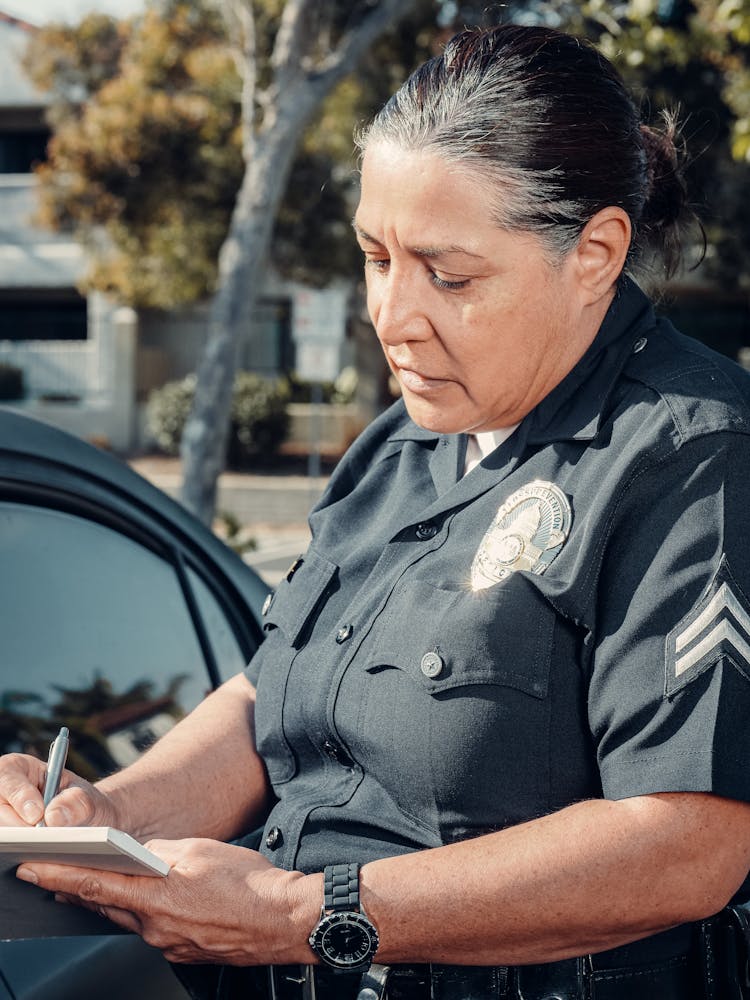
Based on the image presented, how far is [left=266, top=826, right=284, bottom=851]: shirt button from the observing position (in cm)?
161

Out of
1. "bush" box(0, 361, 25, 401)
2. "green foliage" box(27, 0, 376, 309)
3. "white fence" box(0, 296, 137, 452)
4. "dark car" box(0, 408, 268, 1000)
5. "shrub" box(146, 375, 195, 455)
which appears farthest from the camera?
"white fence" box(0, 296, 137, 452)

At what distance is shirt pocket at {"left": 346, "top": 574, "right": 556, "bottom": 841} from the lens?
53.6 inches

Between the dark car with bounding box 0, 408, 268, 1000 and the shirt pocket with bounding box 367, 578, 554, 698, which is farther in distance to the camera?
the dark car with bounding box 0, 408, 268, 1000

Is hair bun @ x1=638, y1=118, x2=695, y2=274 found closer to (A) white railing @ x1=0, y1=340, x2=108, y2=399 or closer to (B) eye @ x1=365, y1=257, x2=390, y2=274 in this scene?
(B) eye @ x1=365, y1=257, x2=390, y2=274

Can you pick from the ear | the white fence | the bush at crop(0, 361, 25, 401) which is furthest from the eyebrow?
the bush at crop(0, 361, 25, 401)

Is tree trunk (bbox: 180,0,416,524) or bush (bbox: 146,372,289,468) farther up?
tree trunk (bbox: 180,0,416,524)

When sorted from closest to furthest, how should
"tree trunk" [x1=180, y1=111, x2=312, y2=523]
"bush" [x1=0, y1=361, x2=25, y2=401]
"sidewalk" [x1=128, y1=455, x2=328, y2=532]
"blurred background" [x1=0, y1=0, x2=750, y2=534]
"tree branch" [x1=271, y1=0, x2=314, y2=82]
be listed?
"tree branch" [x1=271, y1=0, x2=314, y2=82], "tree trunk" [x1=180, y1=111, x2=312, y2=523], "blurred background" [x1=0, y1=0, x2=750, y2=534], "sidewalk" [x1=128, y1=455, x2=328, y2=532], "bush" [x1=0, y1=361, x2=25, y2=401]

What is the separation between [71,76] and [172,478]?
6199 mm

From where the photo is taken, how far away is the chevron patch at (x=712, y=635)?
1.27m

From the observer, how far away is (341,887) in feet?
4.58

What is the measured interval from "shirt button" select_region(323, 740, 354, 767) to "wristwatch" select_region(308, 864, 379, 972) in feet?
0.58

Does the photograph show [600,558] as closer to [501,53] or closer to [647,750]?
[647,750]

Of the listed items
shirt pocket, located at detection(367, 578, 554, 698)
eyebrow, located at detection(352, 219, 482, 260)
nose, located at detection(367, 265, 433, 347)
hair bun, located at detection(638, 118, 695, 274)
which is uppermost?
hair bun, located at detection(638, 118, 695, 274)

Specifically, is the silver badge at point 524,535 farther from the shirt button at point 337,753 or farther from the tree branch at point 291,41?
the tree branch at point 291,41
